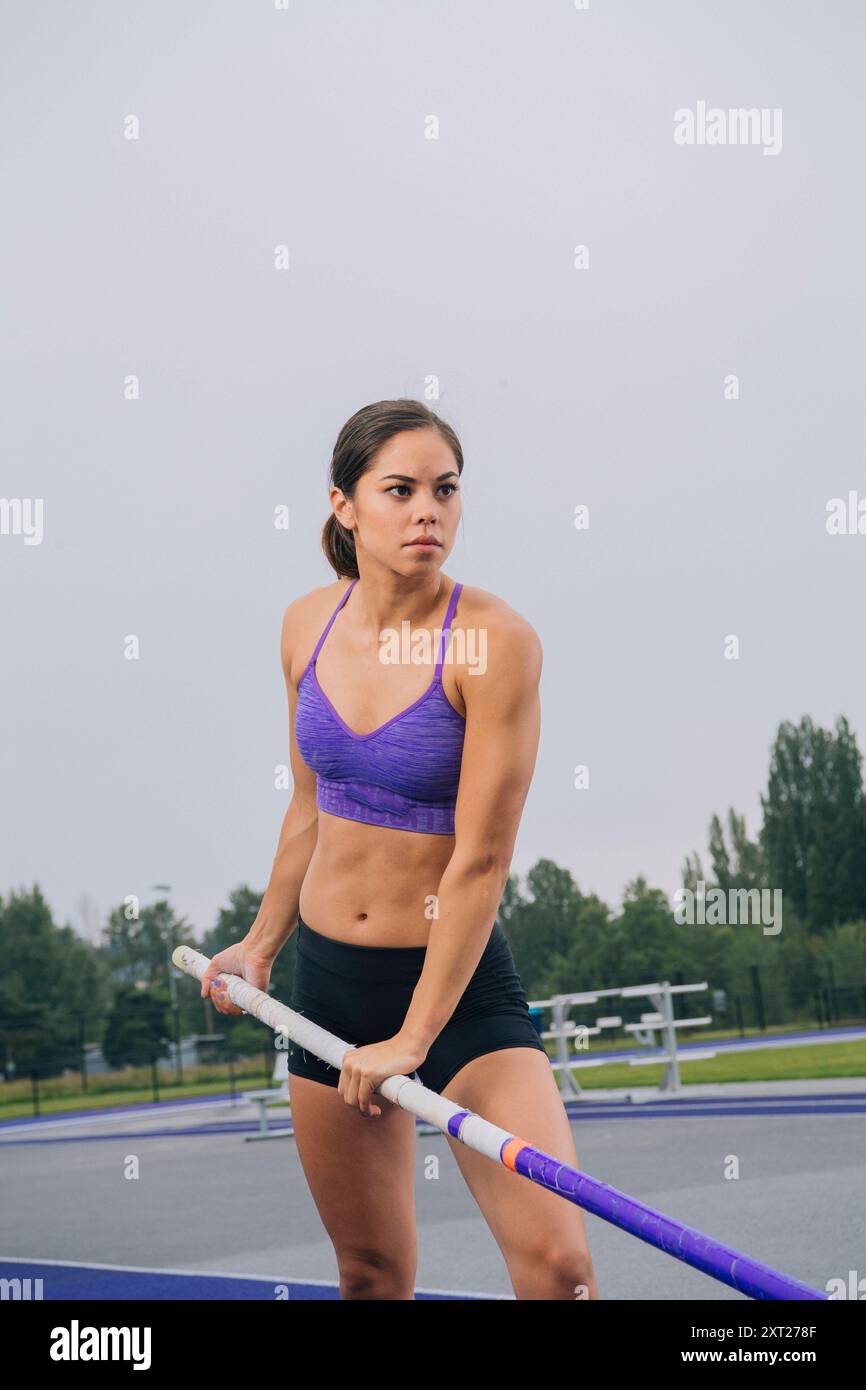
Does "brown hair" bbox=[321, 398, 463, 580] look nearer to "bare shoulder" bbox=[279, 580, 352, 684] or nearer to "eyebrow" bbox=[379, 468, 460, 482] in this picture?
"eyebrow" bbox=[379, 468, 460, 482]

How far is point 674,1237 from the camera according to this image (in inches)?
56.5

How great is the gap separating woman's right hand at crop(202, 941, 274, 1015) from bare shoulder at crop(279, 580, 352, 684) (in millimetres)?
414

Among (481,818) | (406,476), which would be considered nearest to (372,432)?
(406,476)

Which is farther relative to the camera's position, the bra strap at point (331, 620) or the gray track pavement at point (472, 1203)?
the gray track pavement at point (472, 1203)

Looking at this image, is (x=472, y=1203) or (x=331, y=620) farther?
(x=472, y=1203)

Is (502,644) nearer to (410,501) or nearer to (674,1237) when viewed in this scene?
(410,501)

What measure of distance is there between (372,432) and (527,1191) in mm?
974

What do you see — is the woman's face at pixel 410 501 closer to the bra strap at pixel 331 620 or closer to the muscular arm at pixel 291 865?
the bra strap at pixel 331 620

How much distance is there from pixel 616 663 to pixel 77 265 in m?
9.44

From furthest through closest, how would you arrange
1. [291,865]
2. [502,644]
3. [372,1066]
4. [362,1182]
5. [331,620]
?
[291,865], [331,620], [362,1182], [502,644], [372,1066]

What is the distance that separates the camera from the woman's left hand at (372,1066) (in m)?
1.68

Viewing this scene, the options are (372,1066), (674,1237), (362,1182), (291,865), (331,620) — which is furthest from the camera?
(291,865)

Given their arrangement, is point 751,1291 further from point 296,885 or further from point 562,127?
point 562,127

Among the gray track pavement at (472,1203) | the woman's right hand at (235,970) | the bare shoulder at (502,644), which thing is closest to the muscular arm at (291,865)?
the woman's right hand at (235,970)
